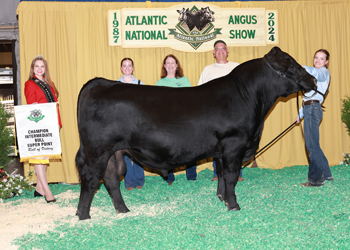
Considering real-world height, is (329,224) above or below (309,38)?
below

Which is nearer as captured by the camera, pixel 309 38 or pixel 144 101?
pixel 144 101

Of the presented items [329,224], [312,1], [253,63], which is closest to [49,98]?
A: [253,63]

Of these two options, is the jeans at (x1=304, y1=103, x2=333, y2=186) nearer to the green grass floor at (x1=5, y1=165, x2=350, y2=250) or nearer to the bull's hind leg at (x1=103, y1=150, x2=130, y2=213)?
the green grass floor at (x1=5, y1=165, x2=350, y2=250)

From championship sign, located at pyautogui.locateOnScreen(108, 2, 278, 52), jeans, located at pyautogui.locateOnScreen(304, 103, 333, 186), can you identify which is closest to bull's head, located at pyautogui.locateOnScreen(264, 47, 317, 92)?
jeans, located at pyautogui.locateOnScreen(304, 103, 333, 186)

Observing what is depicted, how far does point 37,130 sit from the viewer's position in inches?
154

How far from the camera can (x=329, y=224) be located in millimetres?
3051

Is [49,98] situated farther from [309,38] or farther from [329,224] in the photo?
[309,38]

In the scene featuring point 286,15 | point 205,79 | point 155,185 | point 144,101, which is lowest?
point 155,185

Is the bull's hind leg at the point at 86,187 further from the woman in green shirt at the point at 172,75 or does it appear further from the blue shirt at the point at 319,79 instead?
the blue shirt at the point at 319,79

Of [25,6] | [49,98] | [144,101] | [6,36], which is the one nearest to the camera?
[144,101]

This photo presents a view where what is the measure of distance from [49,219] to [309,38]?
520cm

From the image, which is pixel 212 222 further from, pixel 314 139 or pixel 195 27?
pixel 195 27

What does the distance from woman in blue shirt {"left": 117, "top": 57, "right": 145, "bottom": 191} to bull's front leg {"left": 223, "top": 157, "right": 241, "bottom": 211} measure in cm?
185

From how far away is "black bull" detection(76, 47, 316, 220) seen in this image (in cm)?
325
